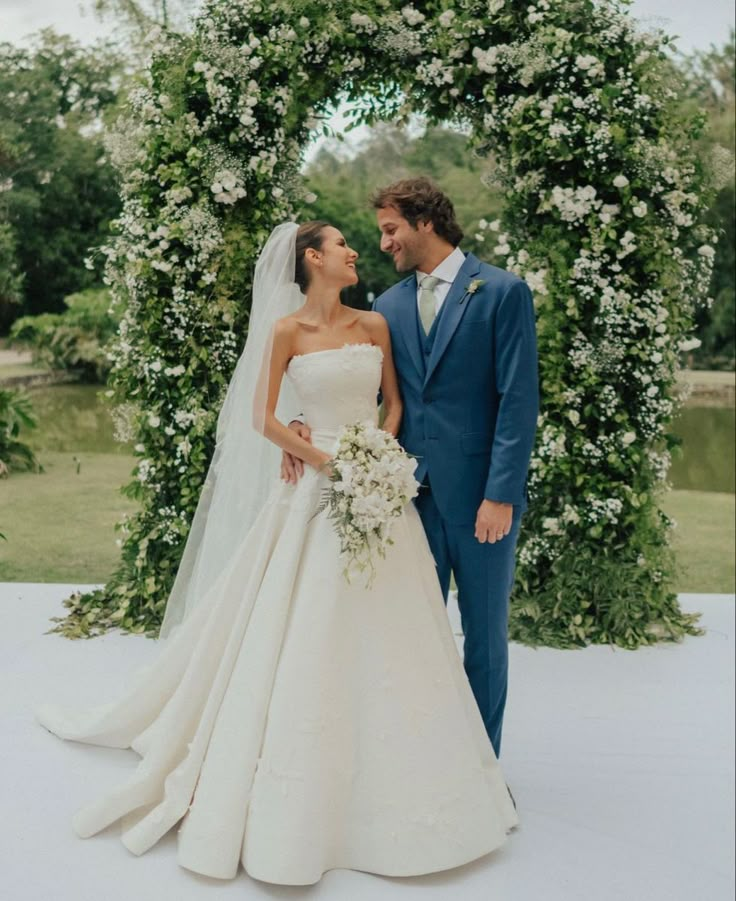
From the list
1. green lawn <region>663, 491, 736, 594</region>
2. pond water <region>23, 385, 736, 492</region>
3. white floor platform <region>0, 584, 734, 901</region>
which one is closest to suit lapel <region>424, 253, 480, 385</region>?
white floor platform <region>0, 584, 734, 901</region>

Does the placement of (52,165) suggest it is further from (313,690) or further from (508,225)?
(313,690)

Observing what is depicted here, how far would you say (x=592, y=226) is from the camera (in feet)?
14.0

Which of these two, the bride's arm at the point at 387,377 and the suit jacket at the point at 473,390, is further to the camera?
the bride's arm at the point at 387,377

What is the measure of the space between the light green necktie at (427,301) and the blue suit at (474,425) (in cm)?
3

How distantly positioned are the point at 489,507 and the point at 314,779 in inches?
34.2

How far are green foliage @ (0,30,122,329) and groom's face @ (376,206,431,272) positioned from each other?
4298 mm

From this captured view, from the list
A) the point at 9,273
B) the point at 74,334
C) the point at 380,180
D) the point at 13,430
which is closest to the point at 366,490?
the point at 13,430

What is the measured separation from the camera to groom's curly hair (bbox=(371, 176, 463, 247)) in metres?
2.74

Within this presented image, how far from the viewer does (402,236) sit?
2.79 m

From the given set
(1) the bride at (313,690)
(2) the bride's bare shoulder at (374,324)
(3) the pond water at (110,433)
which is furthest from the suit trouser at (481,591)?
(3) the pond water at (110,433)

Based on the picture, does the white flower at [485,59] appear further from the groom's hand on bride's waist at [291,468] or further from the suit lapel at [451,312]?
the groom's hand on bride's waist at [291,468]

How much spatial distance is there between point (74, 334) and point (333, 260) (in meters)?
5.41

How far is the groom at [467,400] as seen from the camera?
8.83 ft

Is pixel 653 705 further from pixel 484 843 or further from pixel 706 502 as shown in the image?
pixel 706 502
